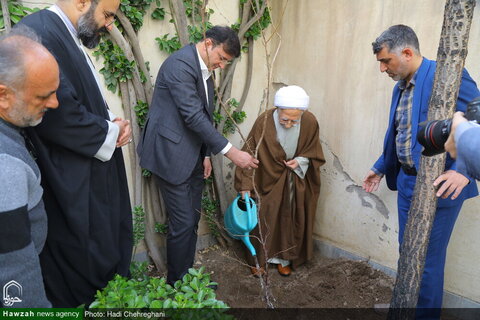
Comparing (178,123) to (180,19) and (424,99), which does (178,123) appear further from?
(424,99)

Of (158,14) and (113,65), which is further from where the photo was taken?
(158,14)

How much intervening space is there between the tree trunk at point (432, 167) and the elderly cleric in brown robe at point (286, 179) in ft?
3.99

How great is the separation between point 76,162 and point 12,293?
696 mm

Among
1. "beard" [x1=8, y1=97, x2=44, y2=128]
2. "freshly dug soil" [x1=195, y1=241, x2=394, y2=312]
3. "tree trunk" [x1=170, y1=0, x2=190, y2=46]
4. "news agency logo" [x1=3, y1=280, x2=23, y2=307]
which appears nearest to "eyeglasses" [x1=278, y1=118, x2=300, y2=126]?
"tree trunk" [x1=170, y1=0, x2=190, y2=46]

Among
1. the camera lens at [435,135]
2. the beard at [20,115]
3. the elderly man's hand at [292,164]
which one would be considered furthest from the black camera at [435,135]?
the elderly man's hand at [292,164]

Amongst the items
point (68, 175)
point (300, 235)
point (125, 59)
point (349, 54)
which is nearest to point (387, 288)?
point (300, 235)

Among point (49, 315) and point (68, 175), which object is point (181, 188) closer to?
point (68, 175)

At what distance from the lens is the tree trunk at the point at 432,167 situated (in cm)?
165

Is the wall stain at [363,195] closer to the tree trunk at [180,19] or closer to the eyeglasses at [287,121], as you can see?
the eyeglasses at [287,121]

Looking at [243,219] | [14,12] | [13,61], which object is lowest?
[243,219]

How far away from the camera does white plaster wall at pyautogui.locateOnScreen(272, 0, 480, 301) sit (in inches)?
101

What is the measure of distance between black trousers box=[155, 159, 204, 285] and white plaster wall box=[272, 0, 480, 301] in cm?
127

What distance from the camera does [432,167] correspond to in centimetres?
179

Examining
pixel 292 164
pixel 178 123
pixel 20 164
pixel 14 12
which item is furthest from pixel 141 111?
pixel 20 164
